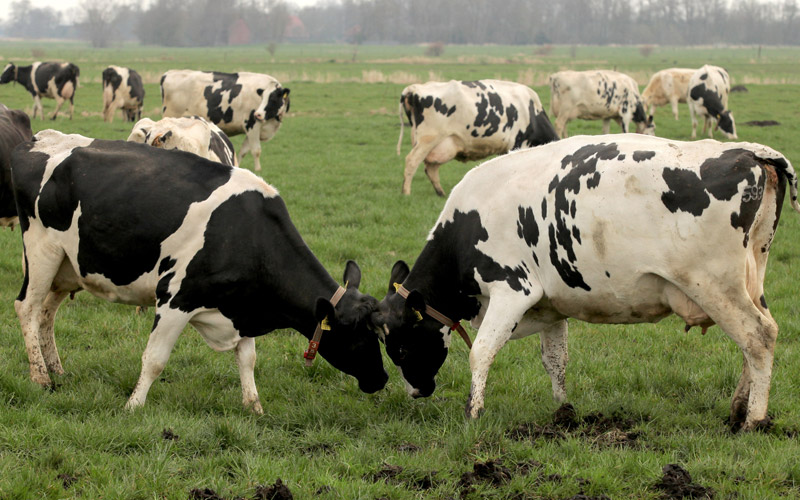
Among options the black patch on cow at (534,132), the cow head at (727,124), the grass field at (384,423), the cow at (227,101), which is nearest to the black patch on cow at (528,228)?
the grass field at (384,423)

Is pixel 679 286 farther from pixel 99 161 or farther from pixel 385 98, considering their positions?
pixel 385 98

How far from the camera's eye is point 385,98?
35.9m

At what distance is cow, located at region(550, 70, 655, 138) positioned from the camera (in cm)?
2217

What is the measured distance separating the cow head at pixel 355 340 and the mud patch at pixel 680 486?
2382mm

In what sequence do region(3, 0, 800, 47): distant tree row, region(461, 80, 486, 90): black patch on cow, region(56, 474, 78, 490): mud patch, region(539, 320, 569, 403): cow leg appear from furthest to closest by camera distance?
region(3, 0, 800, 47): distant tree row → region(461, 80, 486, 90): black patch on cow → region(539, 320, 569, 403): cow leg → region(56, 474, 78, 490): mud patch

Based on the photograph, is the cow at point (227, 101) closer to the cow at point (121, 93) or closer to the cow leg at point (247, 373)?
the cow at point (121, 93)

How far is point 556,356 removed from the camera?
6305mm

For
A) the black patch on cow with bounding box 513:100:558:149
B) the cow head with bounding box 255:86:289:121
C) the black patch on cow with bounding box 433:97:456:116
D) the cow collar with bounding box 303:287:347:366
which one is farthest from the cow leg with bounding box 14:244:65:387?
the cow head with bounding box 255:86:289:121

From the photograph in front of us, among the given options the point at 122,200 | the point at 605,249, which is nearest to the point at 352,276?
the point at 122,200

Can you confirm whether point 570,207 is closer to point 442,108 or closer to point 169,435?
point 169,435

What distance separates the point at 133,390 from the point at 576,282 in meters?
3.52

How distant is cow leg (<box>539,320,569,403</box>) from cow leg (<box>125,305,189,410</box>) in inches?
108

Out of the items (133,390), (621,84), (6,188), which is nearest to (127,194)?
(133,390)

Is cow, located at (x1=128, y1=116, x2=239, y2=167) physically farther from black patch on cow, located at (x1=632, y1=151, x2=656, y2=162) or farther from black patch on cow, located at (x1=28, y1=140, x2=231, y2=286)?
black patch on cow, located at (x1=632, y1=151, x2=656, y2=162)
